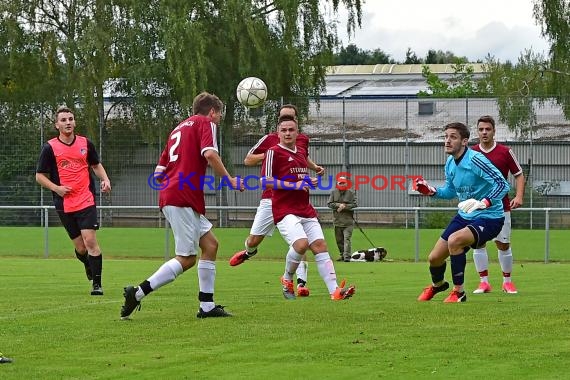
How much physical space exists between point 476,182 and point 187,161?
3.38 m

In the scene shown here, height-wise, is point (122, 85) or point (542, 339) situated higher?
point (122, 85)

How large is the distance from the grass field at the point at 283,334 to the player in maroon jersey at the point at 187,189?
1.00 feet

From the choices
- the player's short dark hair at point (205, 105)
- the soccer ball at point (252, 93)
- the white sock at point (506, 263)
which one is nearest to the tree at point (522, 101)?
the soccer ball at point (252, 93)

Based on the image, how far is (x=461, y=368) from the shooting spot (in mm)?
7176

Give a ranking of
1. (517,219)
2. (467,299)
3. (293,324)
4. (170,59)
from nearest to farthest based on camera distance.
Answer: (293,324) < (467,299) < (517,219) < (170,59)

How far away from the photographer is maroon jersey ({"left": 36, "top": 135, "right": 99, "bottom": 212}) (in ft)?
43.9

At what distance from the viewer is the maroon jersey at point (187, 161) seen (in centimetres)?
1002

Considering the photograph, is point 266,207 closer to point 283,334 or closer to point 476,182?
point 476,182

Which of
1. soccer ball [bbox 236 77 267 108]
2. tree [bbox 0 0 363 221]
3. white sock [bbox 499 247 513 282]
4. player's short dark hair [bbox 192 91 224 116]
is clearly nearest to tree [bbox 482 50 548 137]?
tree [bbox 0 0 363 221]

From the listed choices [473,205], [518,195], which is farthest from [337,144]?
[473,205]

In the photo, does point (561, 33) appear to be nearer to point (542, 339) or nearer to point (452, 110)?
point (452, 110)

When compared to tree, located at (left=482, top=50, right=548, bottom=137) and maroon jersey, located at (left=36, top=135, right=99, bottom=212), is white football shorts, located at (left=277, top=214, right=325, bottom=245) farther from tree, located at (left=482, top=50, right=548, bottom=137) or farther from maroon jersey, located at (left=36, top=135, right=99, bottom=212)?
tree, located at (left=482, top=50, right=548, bottom=137)

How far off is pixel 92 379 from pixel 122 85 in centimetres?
3296

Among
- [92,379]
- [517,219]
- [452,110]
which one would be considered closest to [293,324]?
[92,379]
